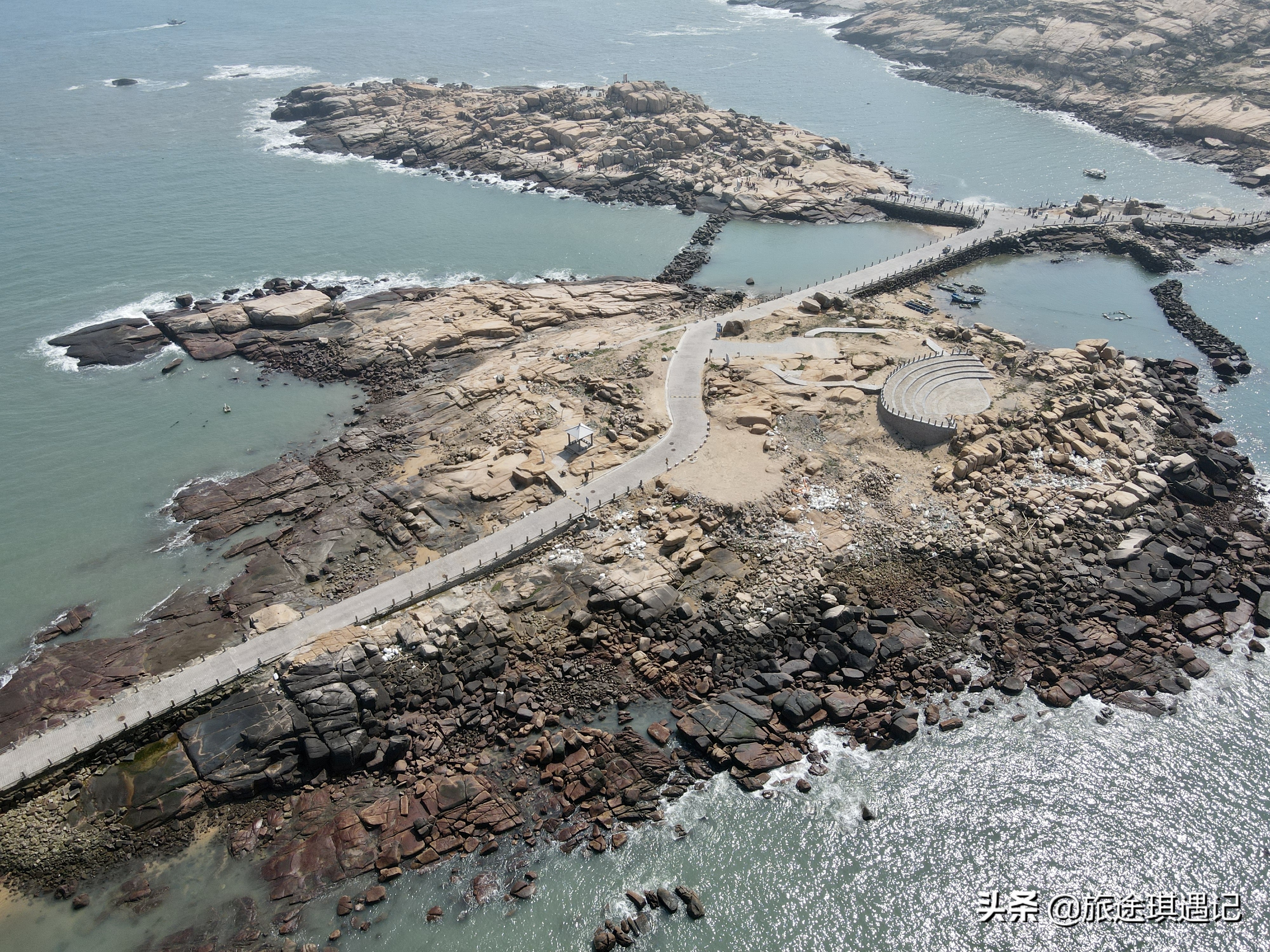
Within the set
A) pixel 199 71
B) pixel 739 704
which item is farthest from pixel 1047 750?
pixel 199 71

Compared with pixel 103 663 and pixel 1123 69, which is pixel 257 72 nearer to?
pixel 103 663

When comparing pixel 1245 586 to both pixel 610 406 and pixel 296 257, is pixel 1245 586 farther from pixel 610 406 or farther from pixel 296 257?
pixel 296 257

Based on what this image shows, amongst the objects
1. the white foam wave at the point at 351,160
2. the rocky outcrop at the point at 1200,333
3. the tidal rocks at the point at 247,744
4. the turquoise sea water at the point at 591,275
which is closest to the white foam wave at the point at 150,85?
the turquoise sea water at the point at 591,275

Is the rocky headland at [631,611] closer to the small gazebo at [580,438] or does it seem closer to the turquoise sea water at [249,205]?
the small gazebo at [580,438]

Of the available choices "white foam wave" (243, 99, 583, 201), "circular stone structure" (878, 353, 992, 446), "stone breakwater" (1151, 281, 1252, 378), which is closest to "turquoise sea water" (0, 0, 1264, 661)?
"white foam wave" (243, 99, 583, 201)

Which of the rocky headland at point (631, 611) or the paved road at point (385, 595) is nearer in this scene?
the rocky headland at point (631, 611)
